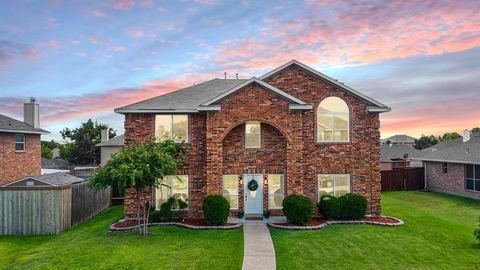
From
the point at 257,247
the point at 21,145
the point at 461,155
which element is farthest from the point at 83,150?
the point at 461,155

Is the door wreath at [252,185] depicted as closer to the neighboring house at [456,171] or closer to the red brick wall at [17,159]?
the neighboring house at [456,171]

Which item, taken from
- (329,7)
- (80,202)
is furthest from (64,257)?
(329,7)

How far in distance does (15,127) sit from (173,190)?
44.7 feet

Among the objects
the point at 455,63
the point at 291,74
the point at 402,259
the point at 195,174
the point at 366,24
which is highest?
the point at 366,24

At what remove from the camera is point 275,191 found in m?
16.4

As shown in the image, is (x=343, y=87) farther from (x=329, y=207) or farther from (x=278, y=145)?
(x=329, y=207)

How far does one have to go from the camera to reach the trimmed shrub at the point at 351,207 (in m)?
15.4

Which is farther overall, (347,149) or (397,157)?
(397,157)

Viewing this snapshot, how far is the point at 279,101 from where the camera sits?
1543cm

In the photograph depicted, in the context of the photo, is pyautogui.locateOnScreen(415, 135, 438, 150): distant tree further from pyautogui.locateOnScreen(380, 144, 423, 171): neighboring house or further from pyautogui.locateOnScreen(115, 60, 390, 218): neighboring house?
pyautogui.locateOnScreen(115, 60, 390, 218): neighboring house

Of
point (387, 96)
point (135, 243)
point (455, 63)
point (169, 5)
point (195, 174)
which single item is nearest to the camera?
point (135, 243)

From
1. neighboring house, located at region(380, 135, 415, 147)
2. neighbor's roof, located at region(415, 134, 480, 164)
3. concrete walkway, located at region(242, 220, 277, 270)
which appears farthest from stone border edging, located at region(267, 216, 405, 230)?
neighboring house, located at region(380, 135, 415, 147)

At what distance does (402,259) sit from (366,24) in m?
11.4

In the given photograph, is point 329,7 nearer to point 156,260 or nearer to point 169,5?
point 169,5
